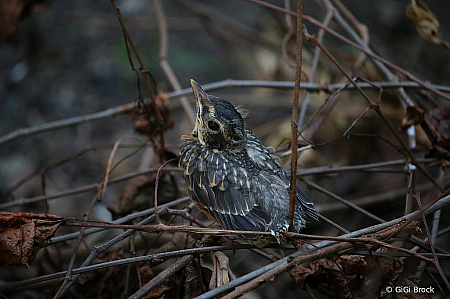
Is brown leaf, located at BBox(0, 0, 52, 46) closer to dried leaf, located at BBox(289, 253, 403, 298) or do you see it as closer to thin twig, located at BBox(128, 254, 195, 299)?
thin twig, located at BBox(128, 254, 195, 299)

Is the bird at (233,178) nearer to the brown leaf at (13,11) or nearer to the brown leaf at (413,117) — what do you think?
the brown leaf at (413,117)

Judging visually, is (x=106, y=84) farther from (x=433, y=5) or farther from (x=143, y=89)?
(x=433, y=5)

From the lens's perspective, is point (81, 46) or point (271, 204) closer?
point (271, 204)

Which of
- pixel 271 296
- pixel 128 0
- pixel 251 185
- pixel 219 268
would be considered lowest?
pixel 271 296

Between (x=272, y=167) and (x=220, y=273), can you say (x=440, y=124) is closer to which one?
(x=272, y=167)

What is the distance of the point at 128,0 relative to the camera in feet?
20.1

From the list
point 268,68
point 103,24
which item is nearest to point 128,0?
point 103,24

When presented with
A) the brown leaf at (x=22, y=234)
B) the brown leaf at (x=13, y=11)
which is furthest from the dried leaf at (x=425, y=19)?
the brown leaf at (x=13, y=11)

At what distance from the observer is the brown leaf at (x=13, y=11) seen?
3.39m

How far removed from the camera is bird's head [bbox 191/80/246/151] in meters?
2.22

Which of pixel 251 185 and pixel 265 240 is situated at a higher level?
pixel 251 185

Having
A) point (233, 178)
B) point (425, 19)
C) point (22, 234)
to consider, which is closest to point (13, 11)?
point (22, 234)

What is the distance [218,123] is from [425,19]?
1.71 meters

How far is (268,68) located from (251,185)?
322 centimetres
